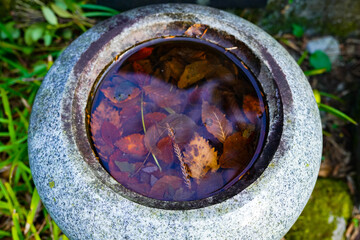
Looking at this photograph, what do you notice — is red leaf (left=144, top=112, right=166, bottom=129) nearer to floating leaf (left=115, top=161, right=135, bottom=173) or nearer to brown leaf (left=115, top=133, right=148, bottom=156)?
brown leaf (left=115, top=133, right=148, bottom=156)

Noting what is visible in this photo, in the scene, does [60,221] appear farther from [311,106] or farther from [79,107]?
[311,106]

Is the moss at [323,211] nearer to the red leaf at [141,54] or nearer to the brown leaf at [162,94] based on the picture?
the brown leaf at [162,94]

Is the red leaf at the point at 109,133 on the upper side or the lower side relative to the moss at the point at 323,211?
upper

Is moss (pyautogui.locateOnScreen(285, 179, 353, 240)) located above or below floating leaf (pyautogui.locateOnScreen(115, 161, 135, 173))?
below

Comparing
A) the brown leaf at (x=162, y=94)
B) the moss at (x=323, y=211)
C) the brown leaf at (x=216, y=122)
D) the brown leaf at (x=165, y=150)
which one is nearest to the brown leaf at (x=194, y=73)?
the brown leaf at (x=162, y=94)

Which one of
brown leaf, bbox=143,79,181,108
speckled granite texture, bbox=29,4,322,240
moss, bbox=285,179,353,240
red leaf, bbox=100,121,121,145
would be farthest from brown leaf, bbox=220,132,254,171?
moss, bbox=285,179,353,240
